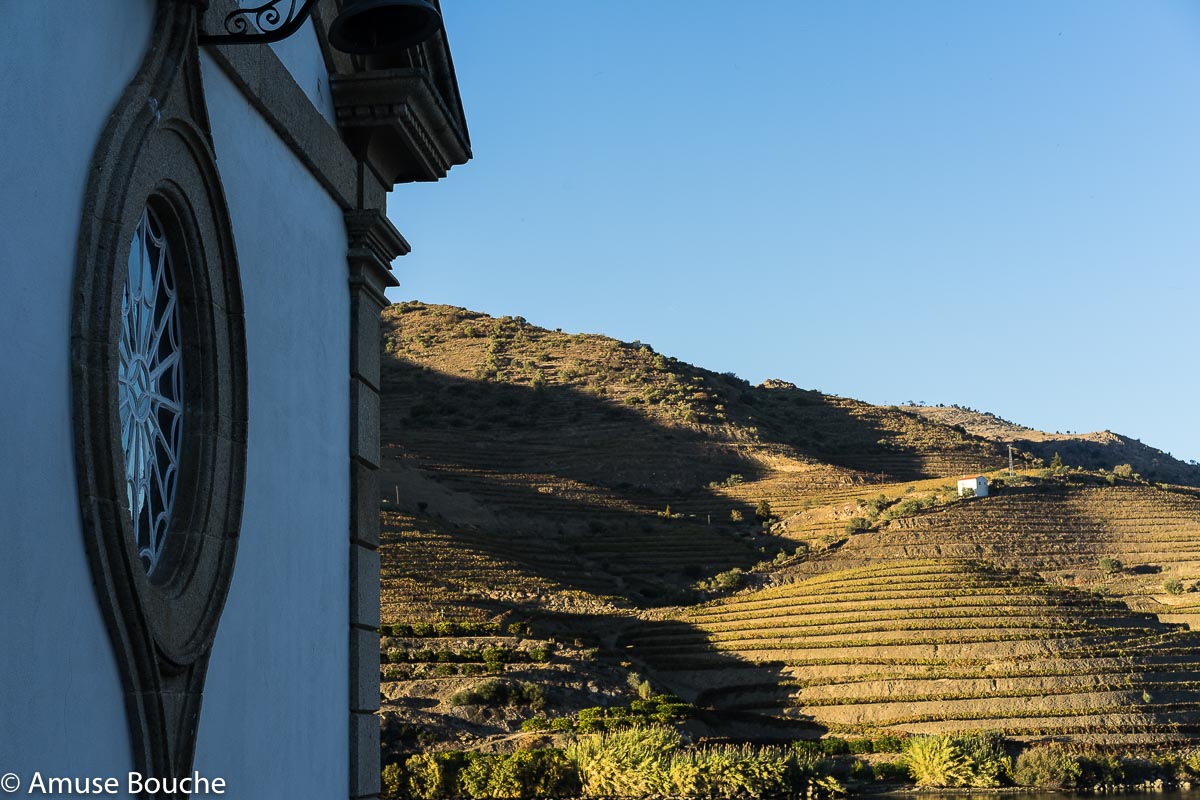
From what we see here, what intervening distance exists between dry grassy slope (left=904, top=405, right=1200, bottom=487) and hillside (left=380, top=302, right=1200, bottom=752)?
19137 mm

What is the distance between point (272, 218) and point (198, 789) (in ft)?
8.66

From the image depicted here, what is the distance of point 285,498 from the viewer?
21.5ft

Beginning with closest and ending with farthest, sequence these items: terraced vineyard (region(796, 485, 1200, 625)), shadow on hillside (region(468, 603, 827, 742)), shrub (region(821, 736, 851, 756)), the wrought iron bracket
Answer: the wrought iron bracket, shrub (region(821, 736, 851, 756)), shadow on hillside (region(468, 603, 827, 742)), terraced vineyard (region(796, 485, 1200, 625))

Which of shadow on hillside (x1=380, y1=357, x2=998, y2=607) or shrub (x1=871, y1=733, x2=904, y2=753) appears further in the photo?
shadow on hillside (x1=380, y1=357, x2=998, y2=607)

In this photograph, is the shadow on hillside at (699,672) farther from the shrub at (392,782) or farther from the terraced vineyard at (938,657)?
the shrub at (392,782)

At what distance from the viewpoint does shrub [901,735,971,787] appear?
32219 millimetres

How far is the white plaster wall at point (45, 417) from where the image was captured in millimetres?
4078

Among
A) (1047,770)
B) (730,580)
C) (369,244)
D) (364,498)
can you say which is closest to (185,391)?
(364,498)

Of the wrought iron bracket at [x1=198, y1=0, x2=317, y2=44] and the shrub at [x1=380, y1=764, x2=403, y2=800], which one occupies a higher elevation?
the wrought iron bracket at [x1=198, y1=0, x2=317, y2=44]

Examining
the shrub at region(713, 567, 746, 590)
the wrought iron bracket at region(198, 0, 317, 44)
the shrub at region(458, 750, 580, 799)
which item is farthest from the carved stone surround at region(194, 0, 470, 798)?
the shrub at region(713, 567, 746, 590)

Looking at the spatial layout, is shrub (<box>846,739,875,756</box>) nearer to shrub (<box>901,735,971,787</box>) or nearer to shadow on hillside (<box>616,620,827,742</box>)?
shrub (<box>901,735,971,787</box>)

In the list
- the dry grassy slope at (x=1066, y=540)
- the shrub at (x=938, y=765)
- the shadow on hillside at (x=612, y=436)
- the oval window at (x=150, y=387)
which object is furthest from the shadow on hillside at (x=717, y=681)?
the oval window at (x=150, y=387)

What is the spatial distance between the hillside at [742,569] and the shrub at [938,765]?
22.8 feet

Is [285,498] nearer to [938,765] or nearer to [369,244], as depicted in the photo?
[369,244]
